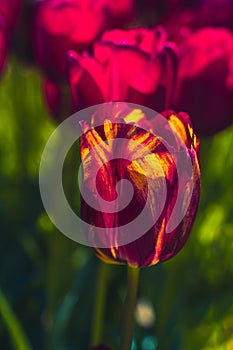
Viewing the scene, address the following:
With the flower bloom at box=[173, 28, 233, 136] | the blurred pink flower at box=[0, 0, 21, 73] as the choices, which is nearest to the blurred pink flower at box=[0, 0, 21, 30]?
the blurred pink flower at box=[0, 0, 21, 73]

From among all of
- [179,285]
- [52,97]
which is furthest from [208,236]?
[52,97]

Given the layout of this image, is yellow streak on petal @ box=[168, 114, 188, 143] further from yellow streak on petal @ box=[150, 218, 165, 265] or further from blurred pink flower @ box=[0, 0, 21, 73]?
blurred pink flower @ box=[0, 0, 21, 73]

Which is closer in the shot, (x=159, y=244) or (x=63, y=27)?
(x=159, y=244)

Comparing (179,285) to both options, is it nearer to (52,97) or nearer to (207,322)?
(207,322)

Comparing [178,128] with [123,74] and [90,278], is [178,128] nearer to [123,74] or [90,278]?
[123,74]

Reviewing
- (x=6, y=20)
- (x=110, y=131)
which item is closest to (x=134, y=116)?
(x=110, y=131)

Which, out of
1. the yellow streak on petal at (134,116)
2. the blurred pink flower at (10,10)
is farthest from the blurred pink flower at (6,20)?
the yellow streak on petal at (134,116)
